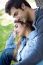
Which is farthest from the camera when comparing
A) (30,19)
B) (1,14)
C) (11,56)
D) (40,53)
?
(1,14)

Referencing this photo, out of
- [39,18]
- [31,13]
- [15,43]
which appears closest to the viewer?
[39,18]

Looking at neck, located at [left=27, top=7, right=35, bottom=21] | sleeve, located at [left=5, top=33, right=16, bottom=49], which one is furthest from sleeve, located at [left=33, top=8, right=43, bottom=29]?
sleeve, located at [left=5, top=33, right=16, bottom=49]

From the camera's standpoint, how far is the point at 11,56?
1400 mm

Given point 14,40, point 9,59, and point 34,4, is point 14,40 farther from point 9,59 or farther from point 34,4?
point 34,4

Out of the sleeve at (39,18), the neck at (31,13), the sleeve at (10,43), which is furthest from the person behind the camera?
the sleeve at (10,43)

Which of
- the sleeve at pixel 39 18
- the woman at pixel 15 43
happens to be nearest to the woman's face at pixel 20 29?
the woman at pixel 15 43

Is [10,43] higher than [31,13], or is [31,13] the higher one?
[31,13]

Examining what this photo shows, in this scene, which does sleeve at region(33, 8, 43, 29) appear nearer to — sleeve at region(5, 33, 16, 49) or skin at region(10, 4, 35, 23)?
skin at region(10, 4, 35, 23)

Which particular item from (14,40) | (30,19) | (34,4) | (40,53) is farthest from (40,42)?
(34,4)

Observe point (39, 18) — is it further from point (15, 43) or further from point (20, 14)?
point (15, 43)

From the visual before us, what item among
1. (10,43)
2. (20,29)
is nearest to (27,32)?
(20,29)

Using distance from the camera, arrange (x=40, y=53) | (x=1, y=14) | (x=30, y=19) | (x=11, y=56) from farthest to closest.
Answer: (x=1, y=14) < (x=11, y=56) < (x=30, y=19) < (x=40, y=53)

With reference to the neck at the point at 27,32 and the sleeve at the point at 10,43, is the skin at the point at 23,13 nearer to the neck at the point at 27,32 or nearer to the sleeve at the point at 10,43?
the neck at the point at 27,32

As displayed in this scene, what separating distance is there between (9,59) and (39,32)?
22.2 inches
